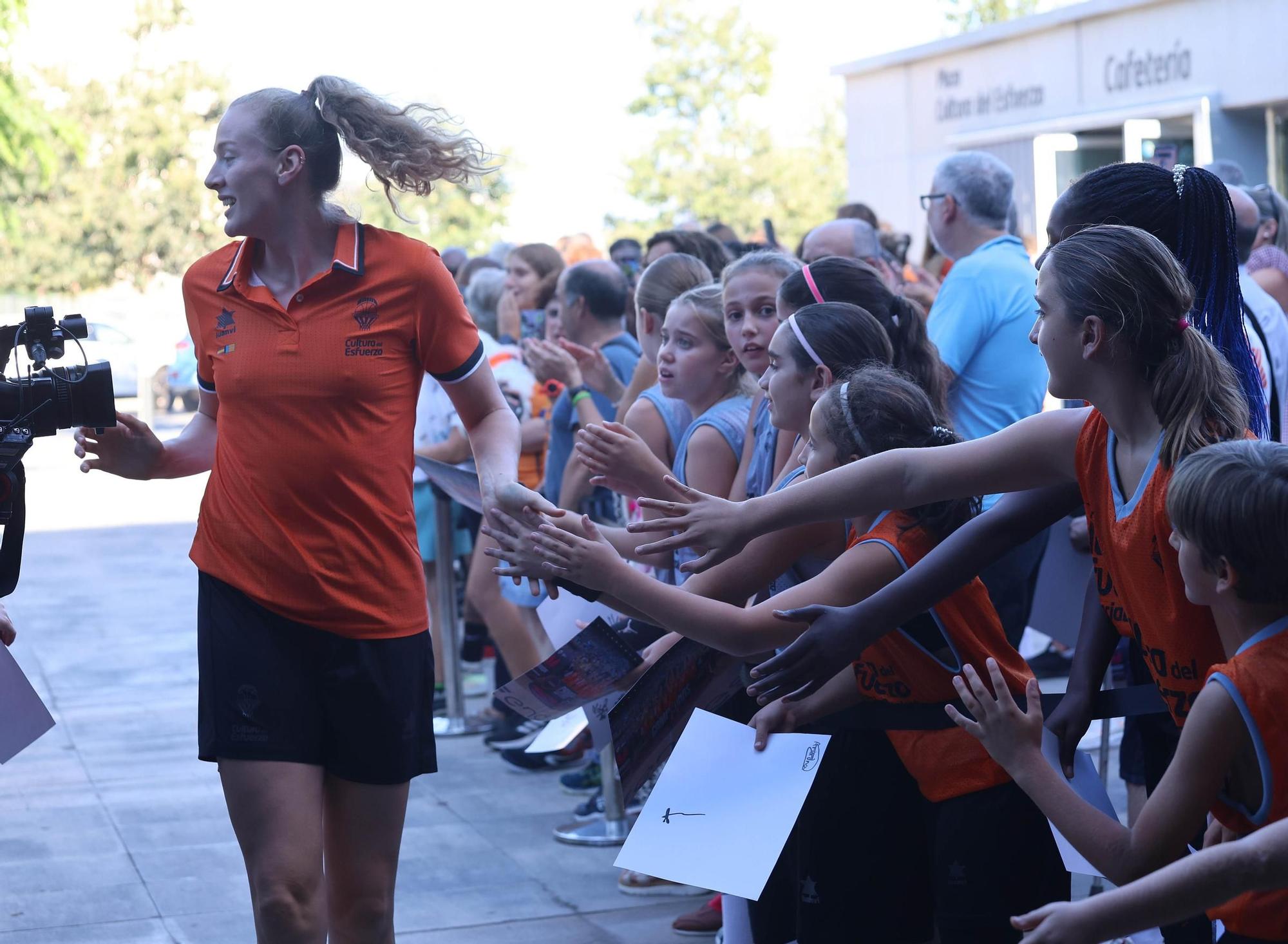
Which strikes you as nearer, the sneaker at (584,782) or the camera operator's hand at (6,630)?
the camera operator's hand at (6,630)

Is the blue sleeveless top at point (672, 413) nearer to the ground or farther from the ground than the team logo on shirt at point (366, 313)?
nearer to the ground

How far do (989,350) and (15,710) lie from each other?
3418mm

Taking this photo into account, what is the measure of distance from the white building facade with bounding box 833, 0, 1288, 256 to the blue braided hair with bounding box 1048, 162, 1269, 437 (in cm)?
1205

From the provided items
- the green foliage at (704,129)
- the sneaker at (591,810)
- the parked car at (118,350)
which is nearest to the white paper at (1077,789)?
the sneaker at (591,810)

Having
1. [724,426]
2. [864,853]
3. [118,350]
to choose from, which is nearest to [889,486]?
[864,853]

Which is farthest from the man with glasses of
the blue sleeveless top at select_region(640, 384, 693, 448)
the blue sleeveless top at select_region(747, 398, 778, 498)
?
the blue sleeveless top at select_region(747, 398, 778, 498)

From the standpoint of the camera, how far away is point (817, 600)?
288cm

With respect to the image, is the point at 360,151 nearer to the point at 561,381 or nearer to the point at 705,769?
the point at 705,769

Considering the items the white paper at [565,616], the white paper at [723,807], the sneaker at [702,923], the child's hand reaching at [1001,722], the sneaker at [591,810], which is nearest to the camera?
the child's hand reaching at [1001,722]

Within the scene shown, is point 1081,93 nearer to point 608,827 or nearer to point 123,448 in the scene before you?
point 608,827

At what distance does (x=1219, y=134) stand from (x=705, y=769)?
54.3 feet

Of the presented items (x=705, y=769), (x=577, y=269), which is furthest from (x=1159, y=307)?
(x=577, y=269)

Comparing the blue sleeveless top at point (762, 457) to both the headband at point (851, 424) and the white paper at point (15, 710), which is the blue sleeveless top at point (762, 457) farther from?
the white paper at point (15, 710)

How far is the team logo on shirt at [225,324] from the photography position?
10.7 ft
